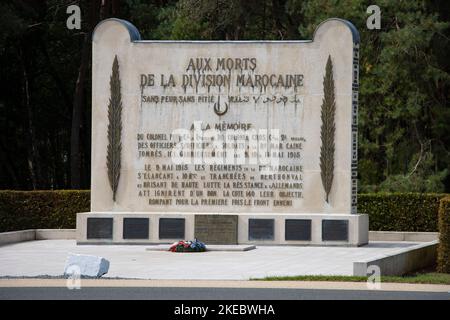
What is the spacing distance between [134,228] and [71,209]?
5.44 meters

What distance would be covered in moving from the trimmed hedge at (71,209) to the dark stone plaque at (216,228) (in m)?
6.32

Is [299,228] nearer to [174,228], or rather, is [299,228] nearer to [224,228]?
[224,228]

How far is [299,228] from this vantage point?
3100cm

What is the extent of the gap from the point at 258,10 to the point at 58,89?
17715 millimetres

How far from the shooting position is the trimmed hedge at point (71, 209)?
35.7 meters

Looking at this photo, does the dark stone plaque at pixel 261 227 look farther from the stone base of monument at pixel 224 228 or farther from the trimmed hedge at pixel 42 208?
the trimmed hedge at pixel 42 208

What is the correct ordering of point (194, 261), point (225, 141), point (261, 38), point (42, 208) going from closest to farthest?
1. point (194, 261)
2. point (225, 141)
3. point (42, 208)
4. point (261, 38)


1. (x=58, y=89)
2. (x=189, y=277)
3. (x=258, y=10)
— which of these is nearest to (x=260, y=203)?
(x=189, y=277)

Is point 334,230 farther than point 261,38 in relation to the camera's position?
No

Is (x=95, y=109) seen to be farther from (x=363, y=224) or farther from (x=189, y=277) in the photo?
(x=189, y=277)

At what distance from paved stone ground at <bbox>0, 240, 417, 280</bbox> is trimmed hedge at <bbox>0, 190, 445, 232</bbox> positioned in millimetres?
3223

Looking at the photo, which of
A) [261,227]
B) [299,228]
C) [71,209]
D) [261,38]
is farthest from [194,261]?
[261,38]

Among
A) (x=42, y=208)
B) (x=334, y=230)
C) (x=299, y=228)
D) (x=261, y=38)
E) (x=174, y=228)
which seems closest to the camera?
(x=334, y=230)

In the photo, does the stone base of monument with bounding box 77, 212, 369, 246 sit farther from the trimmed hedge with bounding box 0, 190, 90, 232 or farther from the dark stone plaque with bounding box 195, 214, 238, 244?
the trimmed hedge with bounding box 0, 190, 90, 232
